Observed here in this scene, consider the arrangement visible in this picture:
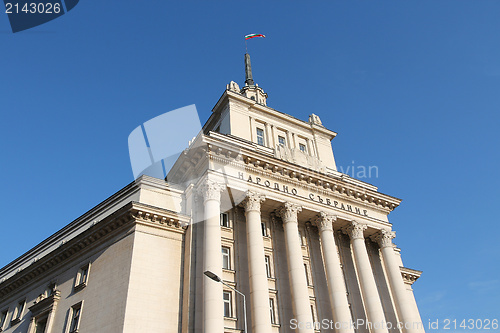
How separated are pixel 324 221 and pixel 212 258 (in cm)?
1146

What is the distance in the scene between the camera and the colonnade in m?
28.9

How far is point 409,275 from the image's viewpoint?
161ft

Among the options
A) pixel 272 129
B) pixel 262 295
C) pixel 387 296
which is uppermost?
pixel 272 129

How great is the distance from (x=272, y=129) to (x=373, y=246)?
15684 mm

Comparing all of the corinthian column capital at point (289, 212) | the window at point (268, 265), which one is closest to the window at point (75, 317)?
the window at point (268, 265)

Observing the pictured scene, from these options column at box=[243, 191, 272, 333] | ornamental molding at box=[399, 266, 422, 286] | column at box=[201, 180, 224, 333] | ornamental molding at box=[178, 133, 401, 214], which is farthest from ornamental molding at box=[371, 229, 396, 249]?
column at box=[201, 180, 224, 333]

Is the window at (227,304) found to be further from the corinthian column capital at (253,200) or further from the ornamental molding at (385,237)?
the ornamental molding at (385,237)

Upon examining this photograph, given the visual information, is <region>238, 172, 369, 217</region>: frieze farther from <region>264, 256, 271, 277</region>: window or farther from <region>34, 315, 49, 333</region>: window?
<region>34, 315, 49, 333</region>: window

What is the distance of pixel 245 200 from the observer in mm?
34719

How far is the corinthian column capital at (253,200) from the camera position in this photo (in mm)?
34062

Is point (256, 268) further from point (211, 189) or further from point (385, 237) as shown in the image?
point (385, 237)

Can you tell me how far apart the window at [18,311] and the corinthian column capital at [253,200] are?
25.4m

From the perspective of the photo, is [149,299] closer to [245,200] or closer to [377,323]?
[245,200]

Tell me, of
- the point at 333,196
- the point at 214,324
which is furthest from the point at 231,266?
the point at 333,196
